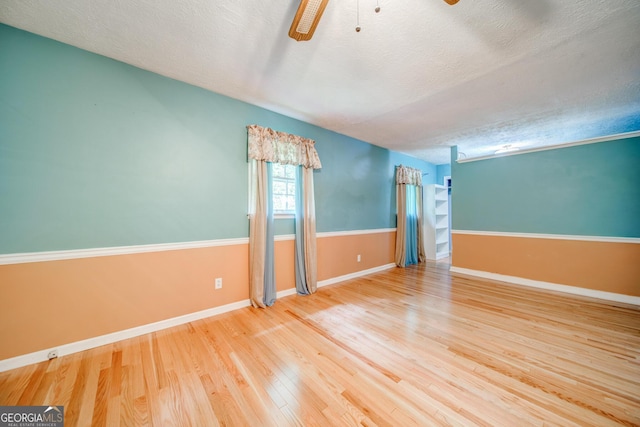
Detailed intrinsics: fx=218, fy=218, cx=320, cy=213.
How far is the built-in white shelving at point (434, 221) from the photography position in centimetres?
546

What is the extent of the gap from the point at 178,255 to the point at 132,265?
37 cm

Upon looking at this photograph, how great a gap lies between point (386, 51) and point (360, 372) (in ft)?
8.46

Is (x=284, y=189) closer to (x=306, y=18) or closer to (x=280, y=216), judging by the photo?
(x=280, y=216)

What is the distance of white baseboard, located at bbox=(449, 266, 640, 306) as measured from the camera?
9.44ft

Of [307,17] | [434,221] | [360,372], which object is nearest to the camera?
[307,17]

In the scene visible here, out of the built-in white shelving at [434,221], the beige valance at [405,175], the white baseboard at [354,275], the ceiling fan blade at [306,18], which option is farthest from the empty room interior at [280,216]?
the built-in white shelving at [434,221]

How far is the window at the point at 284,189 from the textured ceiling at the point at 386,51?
781 mm

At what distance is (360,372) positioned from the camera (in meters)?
1.62

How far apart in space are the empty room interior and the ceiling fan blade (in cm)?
1

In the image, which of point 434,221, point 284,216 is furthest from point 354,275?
point 434,221

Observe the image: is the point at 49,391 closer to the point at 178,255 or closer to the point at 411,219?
the point at 178,255

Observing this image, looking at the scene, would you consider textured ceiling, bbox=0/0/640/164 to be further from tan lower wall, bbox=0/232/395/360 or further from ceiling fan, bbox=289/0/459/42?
tan lower wall, bbox=0/232/395/360

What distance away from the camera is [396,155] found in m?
4.96

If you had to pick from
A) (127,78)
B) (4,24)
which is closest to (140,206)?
(127,78)
